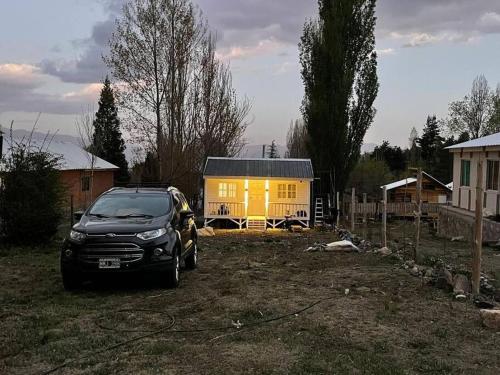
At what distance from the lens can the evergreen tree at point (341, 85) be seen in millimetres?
35344

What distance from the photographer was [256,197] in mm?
28297

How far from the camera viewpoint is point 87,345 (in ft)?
18.5

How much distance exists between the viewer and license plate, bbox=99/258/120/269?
27.3 ft

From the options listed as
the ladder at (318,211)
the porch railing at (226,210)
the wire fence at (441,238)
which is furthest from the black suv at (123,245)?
the ladder at (318,211)

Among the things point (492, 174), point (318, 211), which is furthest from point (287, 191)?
point (492, 174)

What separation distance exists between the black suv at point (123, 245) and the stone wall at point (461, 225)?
45.3 ft

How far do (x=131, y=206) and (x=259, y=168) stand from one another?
18.5 m

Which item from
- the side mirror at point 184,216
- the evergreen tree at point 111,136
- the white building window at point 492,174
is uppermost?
the evergreen tree at point 111,136

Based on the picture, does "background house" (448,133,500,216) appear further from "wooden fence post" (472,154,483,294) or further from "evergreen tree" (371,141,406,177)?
"evergreen tree" (371,141,406,177)

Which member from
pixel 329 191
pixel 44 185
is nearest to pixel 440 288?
pixel 44 185

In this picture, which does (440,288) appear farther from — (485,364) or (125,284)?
(125,284)

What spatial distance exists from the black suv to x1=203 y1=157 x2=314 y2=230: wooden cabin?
705 inches

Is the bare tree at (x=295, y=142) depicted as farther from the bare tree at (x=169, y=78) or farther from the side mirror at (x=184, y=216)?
the side mirror at (x=184, y=216)

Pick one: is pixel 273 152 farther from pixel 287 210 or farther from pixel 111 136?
pixel 287 210
